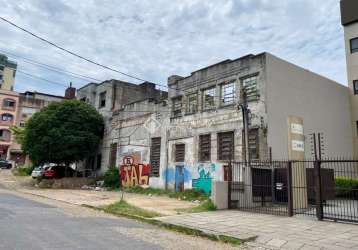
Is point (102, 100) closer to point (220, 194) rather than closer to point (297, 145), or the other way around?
point (220, 194)

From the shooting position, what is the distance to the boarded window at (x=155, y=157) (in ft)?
82.2

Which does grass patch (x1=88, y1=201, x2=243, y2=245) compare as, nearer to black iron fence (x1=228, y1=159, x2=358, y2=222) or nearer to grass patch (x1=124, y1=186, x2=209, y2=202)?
black iron fence (x1=228, y1=159, x2=358, y2=222)

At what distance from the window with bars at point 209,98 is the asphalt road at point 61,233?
11833mm

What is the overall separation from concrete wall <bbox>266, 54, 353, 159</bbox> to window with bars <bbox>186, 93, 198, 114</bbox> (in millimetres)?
5752

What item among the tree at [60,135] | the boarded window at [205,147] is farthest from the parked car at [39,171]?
the boarded window at [205,147]

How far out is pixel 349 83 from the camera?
26391mm

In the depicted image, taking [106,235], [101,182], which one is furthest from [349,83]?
[106,235]

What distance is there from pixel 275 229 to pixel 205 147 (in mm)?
11664

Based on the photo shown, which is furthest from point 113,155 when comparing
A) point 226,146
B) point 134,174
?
point 226,146

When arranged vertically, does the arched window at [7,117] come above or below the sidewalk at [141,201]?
above

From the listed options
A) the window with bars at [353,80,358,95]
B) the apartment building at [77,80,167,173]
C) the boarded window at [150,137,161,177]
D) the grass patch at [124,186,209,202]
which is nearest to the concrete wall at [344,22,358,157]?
the window with bars at [353,80,358,95]

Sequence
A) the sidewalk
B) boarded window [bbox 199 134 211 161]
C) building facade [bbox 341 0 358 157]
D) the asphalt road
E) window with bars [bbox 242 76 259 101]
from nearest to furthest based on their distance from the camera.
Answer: the asphalt road < the sidewalk < window with bars [bbox 242 76 259 101] < boarded window [bbox 199 134 211 161] < building facade [bbox 341 0 358 157]

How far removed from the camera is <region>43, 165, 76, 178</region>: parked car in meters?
30.6

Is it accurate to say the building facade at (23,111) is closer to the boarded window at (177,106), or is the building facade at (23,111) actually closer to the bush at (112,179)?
the bush at (112,179)
